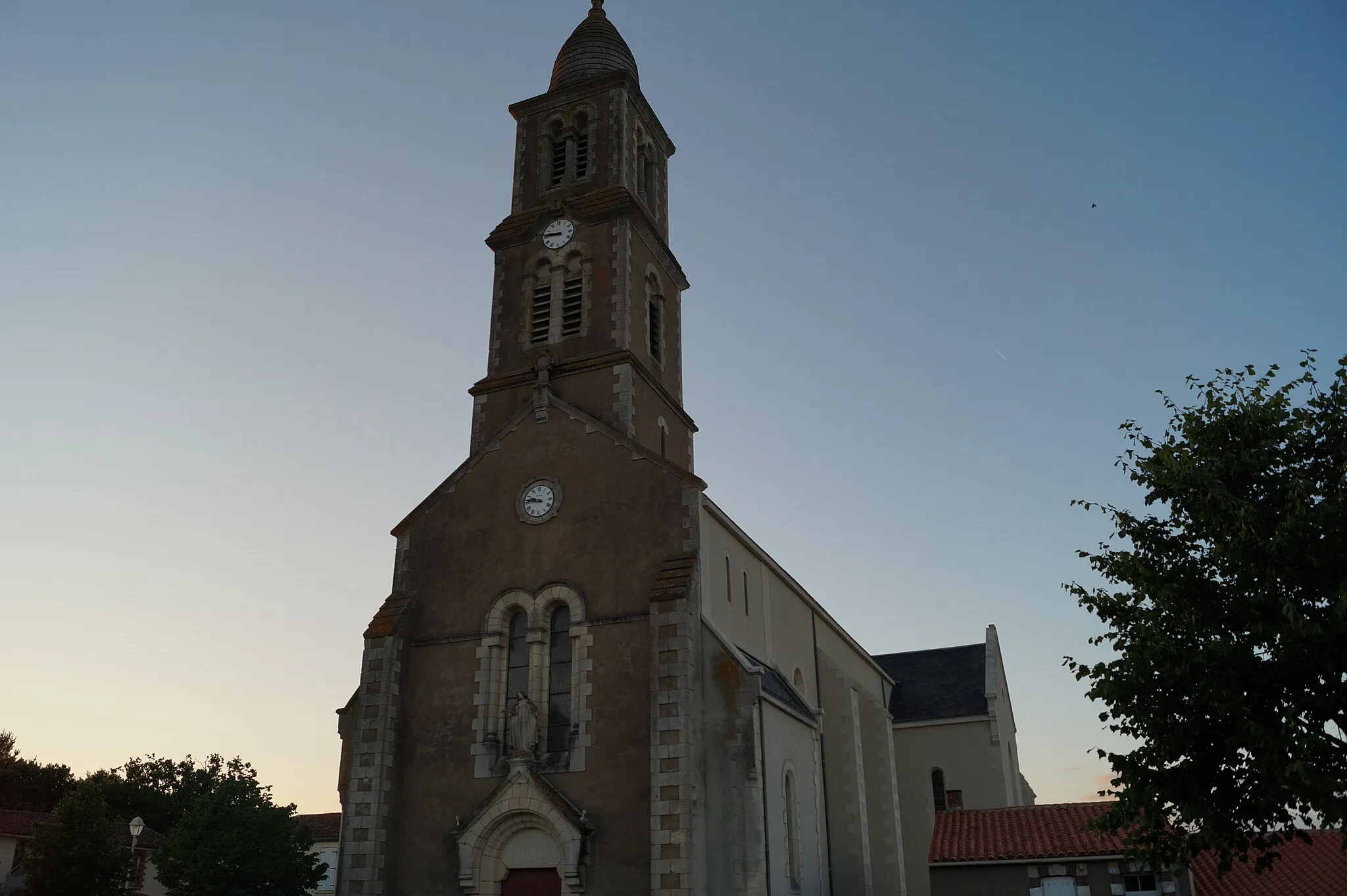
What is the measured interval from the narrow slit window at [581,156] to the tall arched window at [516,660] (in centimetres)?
1266

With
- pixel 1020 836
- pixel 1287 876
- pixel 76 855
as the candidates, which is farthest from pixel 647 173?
pixel 76 855

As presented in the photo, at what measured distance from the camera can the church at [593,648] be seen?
1831 cm

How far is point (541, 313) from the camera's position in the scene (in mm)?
25625

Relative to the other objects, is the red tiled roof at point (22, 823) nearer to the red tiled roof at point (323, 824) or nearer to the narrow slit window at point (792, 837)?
the red tiled roof at point (323, 824)

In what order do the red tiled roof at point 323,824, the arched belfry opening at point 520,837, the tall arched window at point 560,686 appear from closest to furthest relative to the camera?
the arched belfry opening at point 520,837, the tall arched window at point 560,686, the red tiled roof at point 323,824

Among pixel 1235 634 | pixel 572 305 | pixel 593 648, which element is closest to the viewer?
pixel 1235 634

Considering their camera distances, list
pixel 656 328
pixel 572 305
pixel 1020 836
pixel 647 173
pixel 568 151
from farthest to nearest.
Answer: pixel 647 173, pixel 568 151, pixel 656 328, pixel 572 305, pixel 1020 836

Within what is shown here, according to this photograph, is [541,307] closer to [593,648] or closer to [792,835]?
[593,648]

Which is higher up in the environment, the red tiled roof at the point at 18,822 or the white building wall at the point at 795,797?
the red tiled roof at the point at 18,822

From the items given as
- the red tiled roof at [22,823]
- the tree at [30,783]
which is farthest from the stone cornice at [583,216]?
the tree at [30,783]

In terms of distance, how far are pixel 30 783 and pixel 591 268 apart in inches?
1867

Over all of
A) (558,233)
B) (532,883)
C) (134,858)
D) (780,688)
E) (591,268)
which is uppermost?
(558,233)

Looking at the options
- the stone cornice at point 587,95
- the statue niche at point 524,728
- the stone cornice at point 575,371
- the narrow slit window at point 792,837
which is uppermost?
the stone cornice at point 587,95

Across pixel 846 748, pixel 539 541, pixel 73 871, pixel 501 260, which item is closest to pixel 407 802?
pixel 539 541
